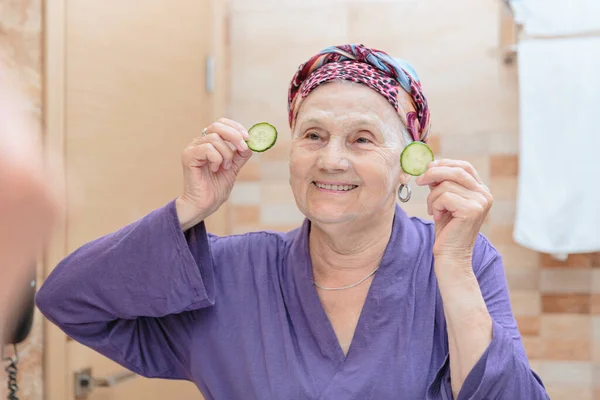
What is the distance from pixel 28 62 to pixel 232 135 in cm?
68

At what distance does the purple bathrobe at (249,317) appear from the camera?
1.40 meters

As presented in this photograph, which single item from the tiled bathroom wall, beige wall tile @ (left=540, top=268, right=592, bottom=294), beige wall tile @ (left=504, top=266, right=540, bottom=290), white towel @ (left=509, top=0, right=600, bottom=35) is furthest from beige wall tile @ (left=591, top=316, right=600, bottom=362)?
white towel @ (left=509, top=0, right=600, bottom=35)

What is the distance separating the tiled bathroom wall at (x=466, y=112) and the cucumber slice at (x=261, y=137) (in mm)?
1235

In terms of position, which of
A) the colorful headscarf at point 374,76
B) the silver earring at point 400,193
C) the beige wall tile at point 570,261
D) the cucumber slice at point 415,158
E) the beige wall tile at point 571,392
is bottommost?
the beige wall tile at point 571,392

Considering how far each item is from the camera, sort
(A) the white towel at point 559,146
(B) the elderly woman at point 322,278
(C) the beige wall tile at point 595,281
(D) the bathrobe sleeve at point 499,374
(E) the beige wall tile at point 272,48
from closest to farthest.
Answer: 1. (D) the bathrobe sleeve at point 499,374
2. (B) the elderly woman at point 322,278
3. (A) the white towel at point 559,146
4. (C) the beige wall tile at point 595,281
5. (E) the beige wall tile at point 272,48

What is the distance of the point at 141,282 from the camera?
57.4 inches

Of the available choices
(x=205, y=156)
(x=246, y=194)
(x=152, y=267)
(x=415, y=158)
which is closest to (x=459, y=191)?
(x=415, y=158)

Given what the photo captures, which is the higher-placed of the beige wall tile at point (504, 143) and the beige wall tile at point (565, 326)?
the beige wall tile at point (504, 143)

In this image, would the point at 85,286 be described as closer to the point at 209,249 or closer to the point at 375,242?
the point at 209,249

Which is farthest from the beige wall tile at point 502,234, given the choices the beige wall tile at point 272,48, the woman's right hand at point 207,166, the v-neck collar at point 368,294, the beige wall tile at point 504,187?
the woman's right hand at point 207,166

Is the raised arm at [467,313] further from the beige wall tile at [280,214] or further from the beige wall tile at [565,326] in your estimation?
Answer: the beige wall tile at [280,214]

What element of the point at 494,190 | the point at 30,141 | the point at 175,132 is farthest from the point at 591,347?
the point at 30,141

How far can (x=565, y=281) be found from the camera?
252 centimetres

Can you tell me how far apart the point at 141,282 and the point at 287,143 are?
142cm
